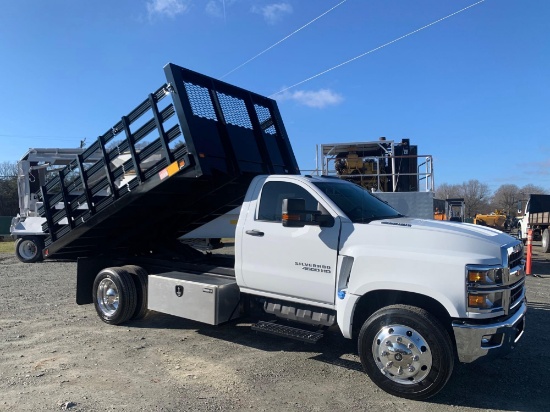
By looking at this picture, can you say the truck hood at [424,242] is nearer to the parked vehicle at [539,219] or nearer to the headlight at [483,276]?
the headlight at [483,276]

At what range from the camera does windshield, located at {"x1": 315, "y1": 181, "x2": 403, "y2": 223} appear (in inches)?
200

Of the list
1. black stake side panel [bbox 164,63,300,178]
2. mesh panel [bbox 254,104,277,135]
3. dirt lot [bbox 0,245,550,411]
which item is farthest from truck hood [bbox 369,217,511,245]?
mesh panel [bbox 254,104,277,135]

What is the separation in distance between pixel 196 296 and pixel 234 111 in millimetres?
2661

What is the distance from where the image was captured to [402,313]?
4246 mm

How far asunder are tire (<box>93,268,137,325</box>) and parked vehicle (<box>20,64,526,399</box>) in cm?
2

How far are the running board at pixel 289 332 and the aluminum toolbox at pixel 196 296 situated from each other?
52 cm

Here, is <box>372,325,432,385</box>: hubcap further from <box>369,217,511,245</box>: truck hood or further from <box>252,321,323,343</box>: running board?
<box>369,217,511,245</box>: truck hood

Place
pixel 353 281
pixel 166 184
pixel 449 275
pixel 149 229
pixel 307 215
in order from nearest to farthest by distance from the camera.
A: pixel 449 275 < pixel 353 281 < pixel 307 215 < pixel 166 184 < pixel 149 229

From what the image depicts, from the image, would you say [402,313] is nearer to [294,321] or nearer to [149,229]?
[294,321]

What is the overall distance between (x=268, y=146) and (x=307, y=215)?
227cm

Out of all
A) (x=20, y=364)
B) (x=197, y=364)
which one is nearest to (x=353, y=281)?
(x=197, y=364)

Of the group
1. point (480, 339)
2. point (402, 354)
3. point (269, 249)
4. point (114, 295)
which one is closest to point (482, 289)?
point (480, 339)

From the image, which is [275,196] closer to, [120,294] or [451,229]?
[451,229]

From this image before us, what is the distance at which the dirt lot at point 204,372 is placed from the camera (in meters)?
4.18
